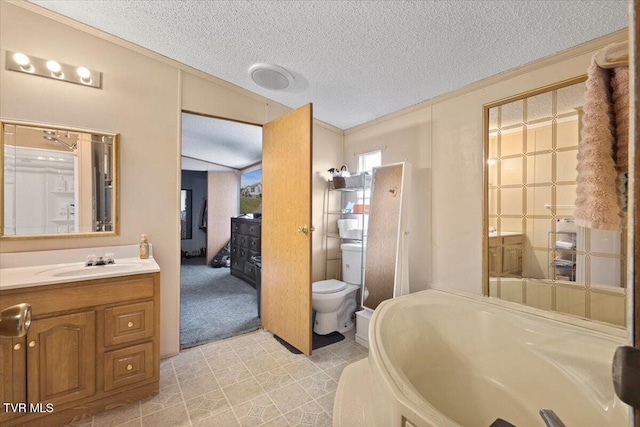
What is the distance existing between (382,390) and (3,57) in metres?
2.96

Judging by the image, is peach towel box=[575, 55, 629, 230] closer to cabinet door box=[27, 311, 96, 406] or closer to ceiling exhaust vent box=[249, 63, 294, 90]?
ceiling exhaust vent box=[249, 63, 294, 90]

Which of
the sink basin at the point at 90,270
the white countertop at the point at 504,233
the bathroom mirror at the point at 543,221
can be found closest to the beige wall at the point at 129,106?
the sink basin at the point at 90,270

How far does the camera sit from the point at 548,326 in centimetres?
148

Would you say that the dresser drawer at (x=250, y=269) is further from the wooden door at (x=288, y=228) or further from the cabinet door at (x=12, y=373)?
the cabinet door at (x=12, y=373)

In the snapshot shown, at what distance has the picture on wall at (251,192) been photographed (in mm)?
5168

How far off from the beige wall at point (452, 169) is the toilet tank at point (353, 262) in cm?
54

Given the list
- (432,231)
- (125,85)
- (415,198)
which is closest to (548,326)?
(432,231)

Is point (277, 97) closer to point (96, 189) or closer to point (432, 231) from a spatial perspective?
point (96, 189)

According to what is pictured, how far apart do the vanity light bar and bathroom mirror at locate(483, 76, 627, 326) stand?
2.98 metres

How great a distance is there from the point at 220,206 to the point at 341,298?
4115mm

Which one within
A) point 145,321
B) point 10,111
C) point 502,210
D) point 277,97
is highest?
point 277,97

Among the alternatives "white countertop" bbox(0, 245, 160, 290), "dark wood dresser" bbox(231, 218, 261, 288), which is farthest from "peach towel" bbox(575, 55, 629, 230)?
"dark wood dresser" bbox(231, 218, 261, 288)

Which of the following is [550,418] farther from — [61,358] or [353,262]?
[61,358]

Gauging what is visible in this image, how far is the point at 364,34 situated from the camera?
1744 millimetres
